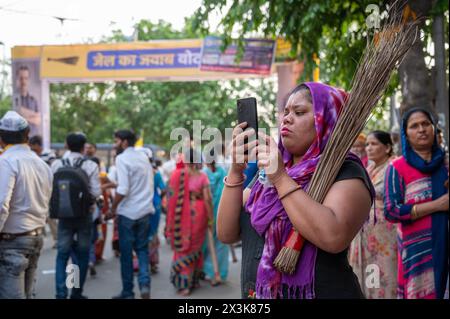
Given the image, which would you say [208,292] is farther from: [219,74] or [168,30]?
[168,30]

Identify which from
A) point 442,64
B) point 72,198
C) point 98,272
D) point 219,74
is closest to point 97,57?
point 219,74

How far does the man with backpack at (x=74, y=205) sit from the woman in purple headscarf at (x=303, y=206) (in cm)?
355

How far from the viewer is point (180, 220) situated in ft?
20.3

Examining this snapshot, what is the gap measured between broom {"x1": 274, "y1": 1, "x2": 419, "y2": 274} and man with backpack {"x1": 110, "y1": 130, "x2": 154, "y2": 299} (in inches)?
154

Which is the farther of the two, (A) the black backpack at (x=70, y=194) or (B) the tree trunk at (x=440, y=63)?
(A) the black backpack at (x=70, y=194)

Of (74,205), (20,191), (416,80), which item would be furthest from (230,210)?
(74,205)

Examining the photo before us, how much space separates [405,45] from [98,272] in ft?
19.6

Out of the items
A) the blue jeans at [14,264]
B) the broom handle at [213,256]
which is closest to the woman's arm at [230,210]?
the blue jeans at [14,264]

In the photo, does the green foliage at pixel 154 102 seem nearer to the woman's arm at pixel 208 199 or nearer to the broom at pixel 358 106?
the woman's arm at pixel 208 199

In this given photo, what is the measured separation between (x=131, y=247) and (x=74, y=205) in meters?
0.80

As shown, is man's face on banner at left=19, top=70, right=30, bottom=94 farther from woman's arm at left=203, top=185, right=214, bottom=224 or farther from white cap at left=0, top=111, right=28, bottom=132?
white cap at left=0, top=111, right=28, bottom=132

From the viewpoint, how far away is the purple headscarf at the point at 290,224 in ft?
5.59

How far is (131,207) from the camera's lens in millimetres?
5473

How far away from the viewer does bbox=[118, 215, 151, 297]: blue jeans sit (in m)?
5.44
